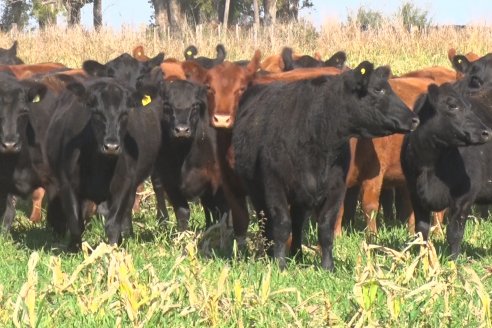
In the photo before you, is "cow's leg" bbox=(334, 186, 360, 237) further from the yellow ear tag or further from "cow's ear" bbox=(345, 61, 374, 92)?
"cow's ear" bbox=(345, 61, 374, 92)

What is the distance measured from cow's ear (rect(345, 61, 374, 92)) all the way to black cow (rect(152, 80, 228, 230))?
7.13ft

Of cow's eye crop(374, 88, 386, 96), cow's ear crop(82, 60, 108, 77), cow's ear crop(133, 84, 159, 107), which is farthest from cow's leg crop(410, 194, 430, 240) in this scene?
cow's ear crop(82, 60, 108, 77)

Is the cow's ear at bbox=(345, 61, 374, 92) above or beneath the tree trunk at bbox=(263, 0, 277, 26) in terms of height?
above

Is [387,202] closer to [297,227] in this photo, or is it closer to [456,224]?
[456,224]

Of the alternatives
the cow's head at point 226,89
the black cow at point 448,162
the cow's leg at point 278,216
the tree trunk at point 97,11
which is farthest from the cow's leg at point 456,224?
the tree trunk at point 97,11

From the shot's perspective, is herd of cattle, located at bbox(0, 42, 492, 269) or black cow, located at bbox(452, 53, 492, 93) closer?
herd of cattle, located at bbox(0, 42, 492, 269)

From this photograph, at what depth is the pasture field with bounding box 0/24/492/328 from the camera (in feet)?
19.8

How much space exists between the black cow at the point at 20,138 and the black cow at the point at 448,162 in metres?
3.43

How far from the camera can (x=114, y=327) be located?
5.96m

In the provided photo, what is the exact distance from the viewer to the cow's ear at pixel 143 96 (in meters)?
9.47

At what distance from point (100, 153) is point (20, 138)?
43.1 inches

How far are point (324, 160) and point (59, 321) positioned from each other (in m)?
3.14

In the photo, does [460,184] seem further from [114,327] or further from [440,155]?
[114,327]

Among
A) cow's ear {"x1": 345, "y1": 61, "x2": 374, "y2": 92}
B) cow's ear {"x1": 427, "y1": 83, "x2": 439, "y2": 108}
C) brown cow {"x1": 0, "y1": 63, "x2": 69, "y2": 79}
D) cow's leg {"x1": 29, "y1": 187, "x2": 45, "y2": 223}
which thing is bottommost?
cow's leg {"x1": 29, "y1": 187, "x2": 45, "y2": 223}
